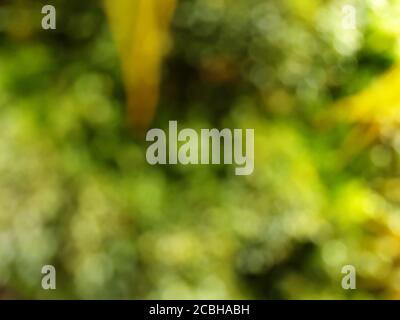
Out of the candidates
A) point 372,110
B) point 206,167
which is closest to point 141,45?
point 206,167

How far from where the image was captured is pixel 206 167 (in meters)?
0.60

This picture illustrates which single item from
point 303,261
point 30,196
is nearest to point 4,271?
point 30,196

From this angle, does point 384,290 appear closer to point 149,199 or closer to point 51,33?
point 149,199

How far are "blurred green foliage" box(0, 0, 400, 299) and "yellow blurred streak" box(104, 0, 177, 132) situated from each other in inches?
0.4

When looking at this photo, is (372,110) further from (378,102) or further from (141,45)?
(141,45)

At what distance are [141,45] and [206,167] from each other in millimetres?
160

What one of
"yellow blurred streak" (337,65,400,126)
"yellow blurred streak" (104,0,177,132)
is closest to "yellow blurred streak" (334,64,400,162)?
"yellow blurred streak" (337,65,400,126)

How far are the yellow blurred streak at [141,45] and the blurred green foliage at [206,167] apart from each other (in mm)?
11

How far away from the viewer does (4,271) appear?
23.4 inches

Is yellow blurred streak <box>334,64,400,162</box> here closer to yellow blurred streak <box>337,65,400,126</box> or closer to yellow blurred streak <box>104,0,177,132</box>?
yellow blurred streak <box>337,65,400,126</box>

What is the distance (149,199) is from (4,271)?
189mm

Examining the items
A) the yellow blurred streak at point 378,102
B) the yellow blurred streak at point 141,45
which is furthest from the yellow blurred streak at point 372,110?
the yellow blurred streak at point 141,45

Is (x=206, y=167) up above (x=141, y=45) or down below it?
below

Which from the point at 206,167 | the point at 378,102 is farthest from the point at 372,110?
the point at 206,167
